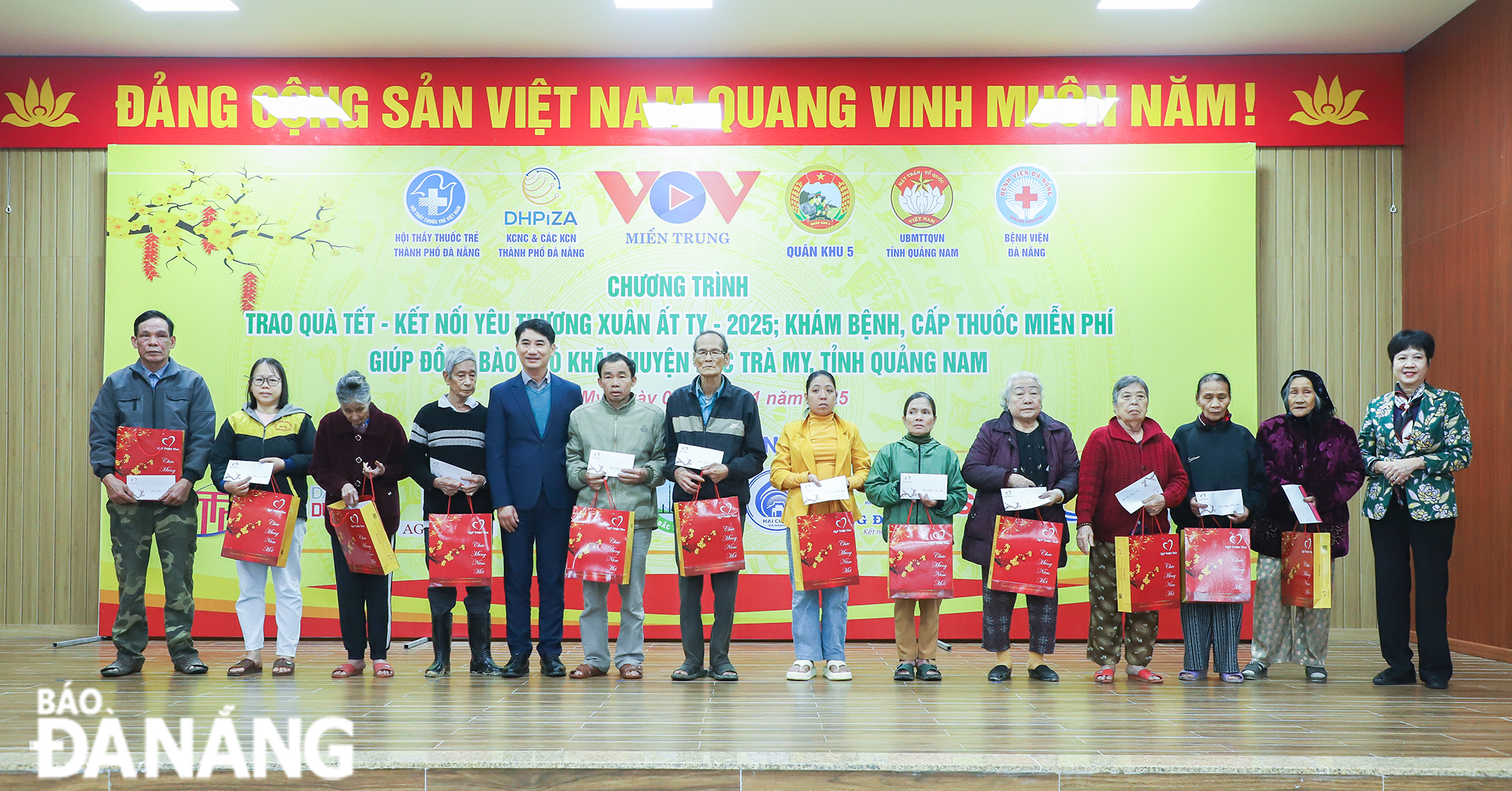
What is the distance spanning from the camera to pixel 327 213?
5961mm

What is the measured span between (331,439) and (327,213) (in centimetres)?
204

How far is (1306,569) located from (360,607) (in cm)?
403

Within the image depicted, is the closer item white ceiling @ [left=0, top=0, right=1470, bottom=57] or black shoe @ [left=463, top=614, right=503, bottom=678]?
black shoe @ [left=463, top=614, right=503, bottom=678]

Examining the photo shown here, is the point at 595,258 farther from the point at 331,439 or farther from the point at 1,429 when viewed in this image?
the point at 1,429

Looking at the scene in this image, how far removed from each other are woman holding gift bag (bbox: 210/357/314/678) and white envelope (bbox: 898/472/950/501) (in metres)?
2.54

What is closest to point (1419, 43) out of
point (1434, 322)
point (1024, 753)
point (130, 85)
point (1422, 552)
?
point (1434, 322)

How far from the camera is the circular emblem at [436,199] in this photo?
596 centimetres

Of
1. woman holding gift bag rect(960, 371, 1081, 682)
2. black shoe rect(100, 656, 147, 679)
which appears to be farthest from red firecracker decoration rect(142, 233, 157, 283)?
woman holding gift bag rect(960, 371, 1081, 682)

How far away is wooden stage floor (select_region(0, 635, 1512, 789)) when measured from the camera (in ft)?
9.30

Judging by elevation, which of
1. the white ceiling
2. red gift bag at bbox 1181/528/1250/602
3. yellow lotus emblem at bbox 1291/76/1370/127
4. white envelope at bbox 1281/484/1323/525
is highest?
the white ceiling

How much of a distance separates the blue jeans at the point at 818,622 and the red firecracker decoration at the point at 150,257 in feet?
13.3

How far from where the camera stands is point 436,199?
5965 mm

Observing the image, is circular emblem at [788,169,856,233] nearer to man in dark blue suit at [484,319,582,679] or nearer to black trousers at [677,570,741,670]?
man in dark blue suit at [484,319,582,679]

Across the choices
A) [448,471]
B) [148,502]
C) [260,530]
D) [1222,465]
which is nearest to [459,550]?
[448,471]
